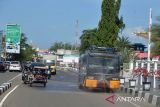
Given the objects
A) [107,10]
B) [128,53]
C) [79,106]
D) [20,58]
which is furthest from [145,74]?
[20,58]

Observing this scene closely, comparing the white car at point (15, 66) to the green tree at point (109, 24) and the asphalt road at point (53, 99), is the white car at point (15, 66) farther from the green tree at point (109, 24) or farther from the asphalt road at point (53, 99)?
the asphalt road at point (53, 99)

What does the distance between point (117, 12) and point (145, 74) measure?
3386 centimetres

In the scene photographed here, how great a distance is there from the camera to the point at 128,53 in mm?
83688

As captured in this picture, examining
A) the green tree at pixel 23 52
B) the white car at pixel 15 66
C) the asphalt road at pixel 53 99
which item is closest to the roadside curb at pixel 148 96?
the asphalt road at pixel 53 99

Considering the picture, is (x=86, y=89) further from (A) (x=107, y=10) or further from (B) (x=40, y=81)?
(A) (x=107, y=10)

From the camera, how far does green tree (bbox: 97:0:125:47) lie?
229ft

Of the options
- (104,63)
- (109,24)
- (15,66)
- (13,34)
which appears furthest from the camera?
(13,34)

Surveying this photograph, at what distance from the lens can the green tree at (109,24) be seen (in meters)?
69.9

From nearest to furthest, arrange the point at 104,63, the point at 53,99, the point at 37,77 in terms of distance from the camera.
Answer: the point at 53,99 → the point at 104,63 → the point at 37,77

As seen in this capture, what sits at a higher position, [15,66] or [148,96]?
[15,66]

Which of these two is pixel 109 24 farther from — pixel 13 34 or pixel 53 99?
pixel 53 99

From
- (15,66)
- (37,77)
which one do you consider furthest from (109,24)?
(37,77)

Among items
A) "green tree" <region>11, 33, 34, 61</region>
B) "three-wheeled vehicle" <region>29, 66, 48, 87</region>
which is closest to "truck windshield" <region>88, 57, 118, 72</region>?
"three-wheeled vehicle" <region>29, 66, 48, 87</region>

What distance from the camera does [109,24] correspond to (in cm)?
7025
